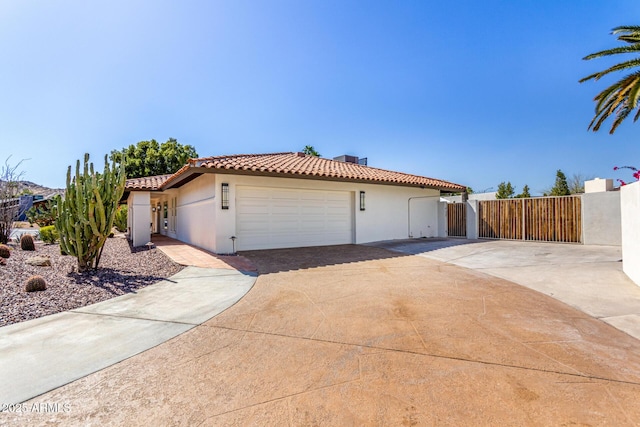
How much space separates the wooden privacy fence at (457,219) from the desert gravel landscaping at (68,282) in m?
15.5

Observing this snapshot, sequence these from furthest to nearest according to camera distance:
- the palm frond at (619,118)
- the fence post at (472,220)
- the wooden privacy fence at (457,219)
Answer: the wooden privacy fence at (457,219), the fence post at (472,220), the palm frond at (619,118)

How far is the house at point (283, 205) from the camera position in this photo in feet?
35.3

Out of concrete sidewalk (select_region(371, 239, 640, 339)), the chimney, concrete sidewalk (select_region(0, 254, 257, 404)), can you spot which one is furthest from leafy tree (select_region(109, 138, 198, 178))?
concrete sidewalk (select_region(0, 254, 257, 404))

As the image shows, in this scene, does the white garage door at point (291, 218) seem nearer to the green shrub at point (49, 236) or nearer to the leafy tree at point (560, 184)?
the green shrub at point (49, 236)

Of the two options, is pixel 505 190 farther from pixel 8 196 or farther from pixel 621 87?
pixel 8 196

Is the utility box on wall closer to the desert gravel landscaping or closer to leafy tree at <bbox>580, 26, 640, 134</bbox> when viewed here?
leafy tree at <bbox>580, 26, 640, 134</bbox>

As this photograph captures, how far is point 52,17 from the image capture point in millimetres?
8391

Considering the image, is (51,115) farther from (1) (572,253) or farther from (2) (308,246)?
(1) (572,253)

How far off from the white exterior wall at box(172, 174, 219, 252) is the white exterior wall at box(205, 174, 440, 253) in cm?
6

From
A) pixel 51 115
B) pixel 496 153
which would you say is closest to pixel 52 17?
pixel 51 115

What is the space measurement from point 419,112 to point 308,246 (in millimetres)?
11216

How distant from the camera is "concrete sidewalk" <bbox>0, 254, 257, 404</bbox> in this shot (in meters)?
3.01

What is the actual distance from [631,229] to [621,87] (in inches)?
193

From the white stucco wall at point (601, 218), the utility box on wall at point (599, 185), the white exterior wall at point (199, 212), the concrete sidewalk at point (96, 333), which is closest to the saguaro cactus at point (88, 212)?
the concrete sidewalk at point (96, 333)
